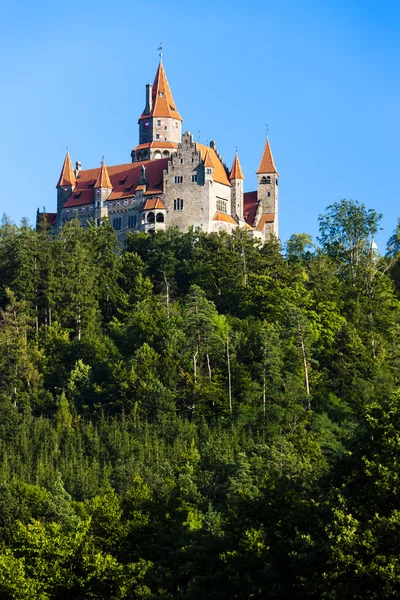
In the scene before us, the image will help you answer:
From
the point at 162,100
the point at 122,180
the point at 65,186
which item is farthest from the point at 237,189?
the point at 65,186

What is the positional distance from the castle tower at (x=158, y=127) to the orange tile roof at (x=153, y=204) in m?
10.8

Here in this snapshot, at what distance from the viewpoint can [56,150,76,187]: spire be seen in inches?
4752

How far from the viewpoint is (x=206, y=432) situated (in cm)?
7331

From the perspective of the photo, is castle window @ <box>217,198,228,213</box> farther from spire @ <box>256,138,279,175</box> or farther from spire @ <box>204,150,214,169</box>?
spire @ <box>256,138,279,175</box>

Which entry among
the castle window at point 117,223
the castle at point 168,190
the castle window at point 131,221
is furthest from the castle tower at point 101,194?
the castle window at point 131,221

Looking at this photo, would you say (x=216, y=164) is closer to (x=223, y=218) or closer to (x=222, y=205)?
(x=222, y=205)

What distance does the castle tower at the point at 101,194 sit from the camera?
372 feet

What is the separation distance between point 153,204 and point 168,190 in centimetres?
175

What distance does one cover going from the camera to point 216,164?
111438 millimetres

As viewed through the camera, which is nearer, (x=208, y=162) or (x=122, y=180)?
(x=208, y=162)

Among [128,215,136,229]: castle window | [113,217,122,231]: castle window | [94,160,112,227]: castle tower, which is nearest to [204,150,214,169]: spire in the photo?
[128,215,136,229]: castle window

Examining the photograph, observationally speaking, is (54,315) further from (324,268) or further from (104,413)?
(324,268)

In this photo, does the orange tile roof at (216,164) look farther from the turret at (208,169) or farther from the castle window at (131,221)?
the castle window at (131,221)

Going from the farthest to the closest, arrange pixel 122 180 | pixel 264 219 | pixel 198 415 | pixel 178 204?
1. pixel 122 180
2. pixel 264 219
3. pixel 178 204
4. pixel 198 415
